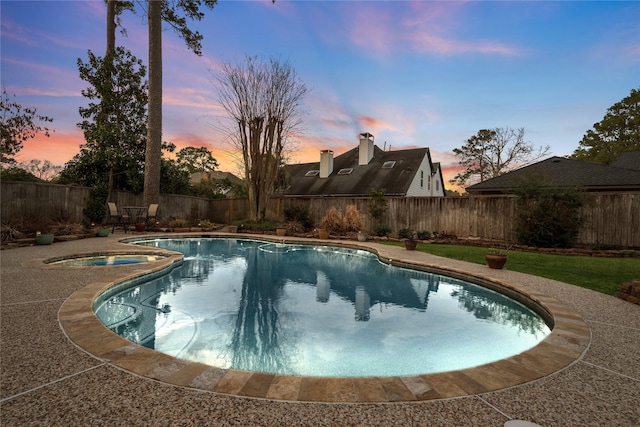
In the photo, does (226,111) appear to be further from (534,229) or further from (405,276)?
(534,229)

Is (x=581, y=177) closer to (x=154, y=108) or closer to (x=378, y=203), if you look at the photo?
(x=378, y=203)

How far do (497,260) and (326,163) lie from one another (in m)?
16.0

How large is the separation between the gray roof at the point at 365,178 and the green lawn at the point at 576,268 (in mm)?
9711

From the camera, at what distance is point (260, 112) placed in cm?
1462

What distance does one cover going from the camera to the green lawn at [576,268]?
189 inches

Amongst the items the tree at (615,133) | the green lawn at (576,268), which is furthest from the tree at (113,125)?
the tree at (615,133)

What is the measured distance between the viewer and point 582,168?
44.1 ft

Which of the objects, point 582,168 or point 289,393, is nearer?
point 289,393

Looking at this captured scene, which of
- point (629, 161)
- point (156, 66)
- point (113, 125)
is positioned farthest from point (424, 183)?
point (113, 125)

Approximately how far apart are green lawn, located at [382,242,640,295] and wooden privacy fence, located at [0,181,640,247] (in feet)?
8.10

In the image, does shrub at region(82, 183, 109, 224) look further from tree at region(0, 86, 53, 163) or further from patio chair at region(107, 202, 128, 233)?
tree at region(0, 86, 53, 163)

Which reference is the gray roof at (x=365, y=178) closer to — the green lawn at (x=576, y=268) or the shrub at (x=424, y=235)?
the shrub at (x=424, y=235)

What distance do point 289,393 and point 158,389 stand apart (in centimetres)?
76

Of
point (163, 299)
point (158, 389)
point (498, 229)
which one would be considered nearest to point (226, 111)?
point (163, 299)
